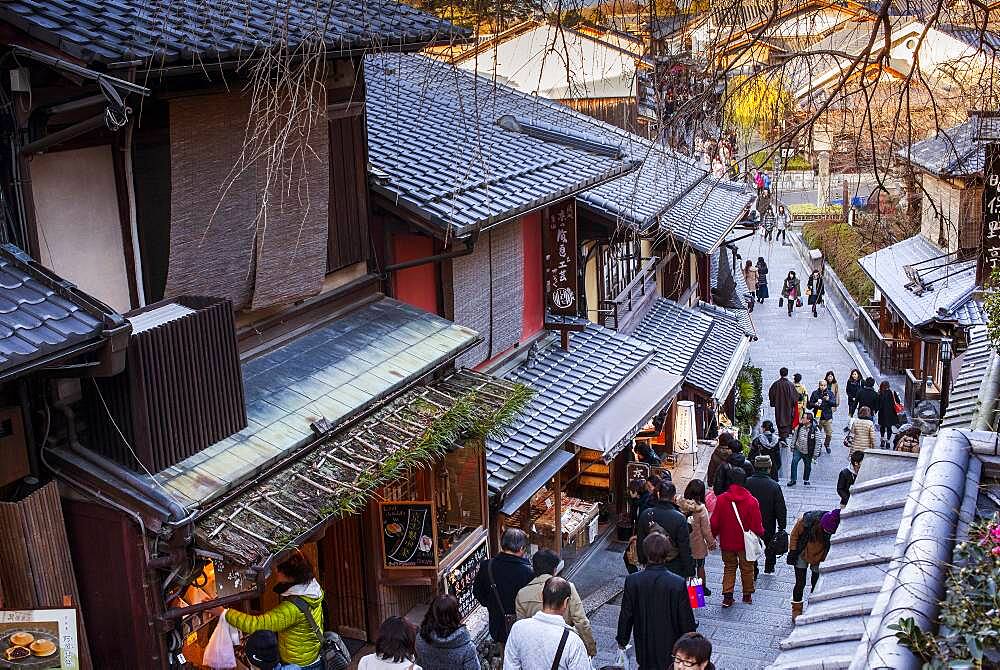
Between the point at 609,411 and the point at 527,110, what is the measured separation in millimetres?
7806

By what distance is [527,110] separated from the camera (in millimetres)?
21094

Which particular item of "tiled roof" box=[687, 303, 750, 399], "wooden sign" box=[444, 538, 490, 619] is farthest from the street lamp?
"wooden sign" box=[444, 538, 490, 619]

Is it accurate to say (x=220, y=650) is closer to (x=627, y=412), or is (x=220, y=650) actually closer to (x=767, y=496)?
(x=767, y=496)

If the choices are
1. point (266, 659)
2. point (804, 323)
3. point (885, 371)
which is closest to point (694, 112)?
point (266, 659)

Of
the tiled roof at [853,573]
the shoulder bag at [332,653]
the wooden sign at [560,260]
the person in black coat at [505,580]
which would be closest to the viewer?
the tiled roof at [853,573]

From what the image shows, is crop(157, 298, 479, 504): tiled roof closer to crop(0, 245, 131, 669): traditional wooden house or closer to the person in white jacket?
crop(0, 245, 131, 669): traditional wooden house

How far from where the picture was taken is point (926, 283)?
94.7 ft

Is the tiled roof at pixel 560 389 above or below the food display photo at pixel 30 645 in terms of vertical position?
below

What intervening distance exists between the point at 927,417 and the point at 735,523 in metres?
11.4

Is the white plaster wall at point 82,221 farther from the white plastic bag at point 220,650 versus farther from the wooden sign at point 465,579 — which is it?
the wooden sign at point 465,579

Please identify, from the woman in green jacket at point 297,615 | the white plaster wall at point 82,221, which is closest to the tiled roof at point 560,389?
the woman in green jacket at point 297,615

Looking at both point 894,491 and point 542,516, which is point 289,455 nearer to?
point 894,491

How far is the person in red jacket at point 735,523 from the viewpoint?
43.6ft

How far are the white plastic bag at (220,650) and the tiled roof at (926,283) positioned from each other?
14.6m
